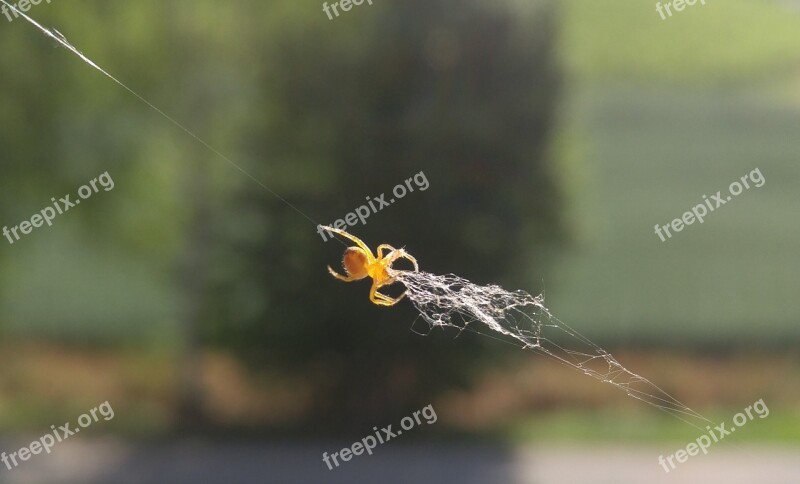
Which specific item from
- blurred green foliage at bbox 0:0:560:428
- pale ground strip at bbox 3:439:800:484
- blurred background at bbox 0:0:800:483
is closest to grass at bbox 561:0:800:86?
blurred background at bbox 0:0:800:483

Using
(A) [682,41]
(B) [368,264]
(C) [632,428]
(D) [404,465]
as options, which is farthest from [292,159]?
(C) [632,428]

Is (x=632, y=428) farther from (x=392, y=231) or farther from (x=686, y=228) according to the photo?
(x=392, y=231)

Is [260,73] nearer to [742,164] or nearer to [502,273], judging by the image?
[502,273]

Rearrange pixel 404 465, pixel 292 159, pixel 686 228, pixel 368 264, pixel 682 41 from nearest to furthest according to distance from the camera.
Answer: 1. pixel 368 264
2. pixel 404 465
3. pixel 292 159
4. pixel 682 41
5. pixel 686 228

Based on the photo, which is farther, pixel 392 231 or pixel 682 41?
pixel 682 41

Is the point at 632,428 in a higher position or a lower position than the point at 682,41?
lower

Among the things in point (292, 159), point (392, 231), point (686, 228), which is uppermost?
point (292, 159)

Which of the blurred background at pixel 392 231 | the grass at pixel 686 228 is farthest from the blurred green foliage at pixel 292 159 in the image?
the grass at pixel 686 228

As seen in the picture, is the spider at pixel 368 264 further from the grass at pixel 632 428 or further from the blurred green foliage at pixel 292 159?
the grass at pixel 632 428

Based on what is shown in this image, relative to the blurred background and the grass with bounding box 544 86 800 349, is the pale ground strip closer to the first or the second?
the blurred background
